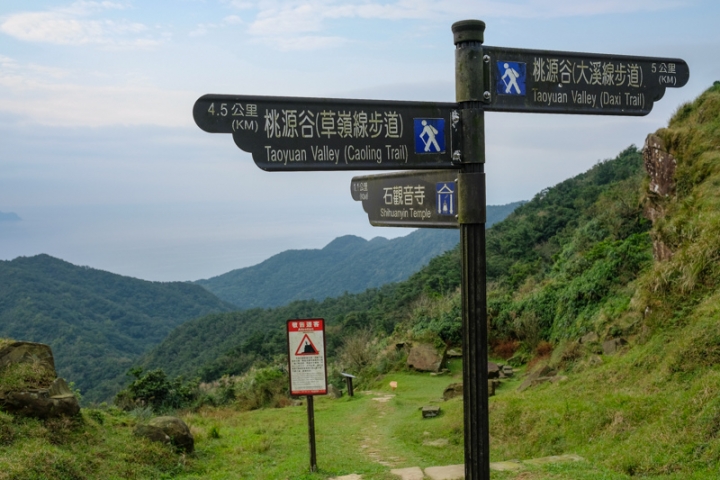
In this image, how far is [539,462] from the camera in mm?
5855

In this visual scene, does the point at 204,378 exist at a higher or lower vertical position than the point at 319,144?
lower

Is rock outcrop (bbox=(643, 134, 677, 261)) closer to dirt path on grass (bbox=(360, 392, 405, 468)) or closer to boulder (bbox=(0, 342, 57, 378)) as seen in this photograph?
dirt path on grass (bbox=(360, 392, 405, 468))

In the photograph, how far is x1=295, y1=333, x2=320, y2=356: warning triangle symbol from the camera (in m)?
6.98

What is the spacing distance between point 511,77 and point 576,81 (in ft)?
1.36

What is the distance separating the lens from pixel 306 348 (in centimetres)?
699

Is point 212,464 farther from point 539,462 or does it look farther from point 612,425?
point 612,425

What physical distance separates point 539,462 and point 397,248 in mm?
106706

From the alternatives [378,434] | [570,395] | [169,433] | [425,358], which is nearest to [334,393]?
[425,358]

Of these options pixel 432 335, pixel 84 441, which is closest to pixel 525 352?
pixel 432 335

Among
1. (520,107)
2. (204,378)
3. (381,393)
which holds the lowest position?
(204,378)

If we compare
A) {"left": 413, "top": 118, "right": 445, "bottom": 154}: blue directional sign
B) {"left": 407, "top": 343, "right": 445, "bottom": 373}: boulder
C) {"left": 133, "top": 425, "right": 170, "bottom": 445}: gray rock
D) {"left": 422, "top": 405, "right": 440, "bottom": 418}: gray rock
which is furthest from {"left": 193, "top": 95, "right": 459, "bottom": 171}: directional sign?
{"left": 407, "top": 343, "right": 445, "bottom": 373}: boulder

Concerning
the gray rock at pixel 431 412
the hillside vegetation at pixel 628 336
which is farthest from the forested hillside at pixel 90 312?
the gray rock at pixel 431 412

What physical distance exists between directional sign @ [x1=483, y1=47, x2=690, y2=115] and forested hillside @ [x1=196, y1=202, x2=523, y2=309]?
91893 millimetres

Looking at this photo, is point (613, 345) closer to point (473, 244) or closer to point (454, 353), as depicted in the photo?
point (454, 353)
